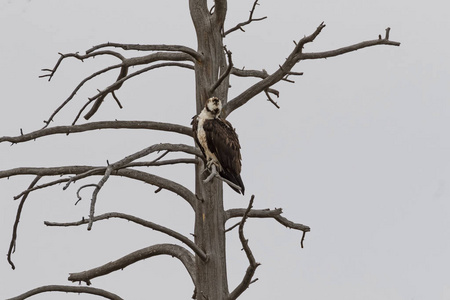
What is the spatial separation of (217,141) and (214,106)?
0.41m

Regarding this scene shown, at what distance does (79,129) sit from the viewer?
1052cm

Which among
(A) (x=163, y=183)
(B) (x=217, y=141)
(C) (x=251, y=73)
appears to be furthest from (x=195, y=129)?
(C) (x=251, y=73)

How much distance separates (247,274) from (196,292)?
5.68 feet

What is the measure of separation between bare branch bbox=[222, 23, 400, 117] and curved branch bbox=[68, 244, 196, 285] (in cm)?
175

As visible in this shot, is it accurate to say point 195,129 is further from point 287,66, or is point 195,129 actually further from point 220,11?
point 220,11

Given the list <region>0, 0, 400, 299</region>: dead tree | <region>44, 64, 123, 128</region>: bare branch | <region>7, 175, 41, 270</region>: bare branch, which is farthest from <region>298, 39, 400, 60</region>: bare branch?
<region>7, 175, 41, 270</region>: bare branch

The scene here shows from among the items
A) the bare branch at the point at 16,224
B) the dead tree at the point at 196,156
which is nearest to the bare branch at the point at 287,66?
the dead tree at the point at 196,156

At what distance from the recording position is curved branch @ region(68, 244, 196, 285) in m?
10.7

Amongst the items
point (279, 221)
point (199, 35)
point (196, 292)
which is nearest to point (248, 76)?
point (199, 35)

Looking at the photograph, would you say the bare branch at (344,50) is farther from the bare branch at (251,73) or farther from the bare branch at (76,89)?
the bare branch at (76,89)

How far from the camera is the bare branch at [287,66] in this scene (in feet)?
33.6

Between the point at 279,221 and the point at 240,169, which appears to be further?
the point at 279,221

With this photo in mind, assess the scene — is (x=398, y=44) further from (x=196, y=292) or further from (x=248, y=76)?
(x=196, y=292)

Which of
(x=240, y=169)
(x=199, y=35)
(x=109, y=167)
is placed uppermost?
(x=199, y=35)
